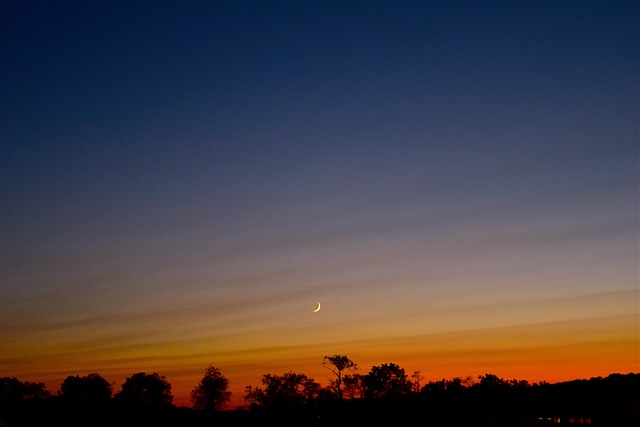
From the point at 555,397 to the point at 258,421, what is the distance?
21713mm

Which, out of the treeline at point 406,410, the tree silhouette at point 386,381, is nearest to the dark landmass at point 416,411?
the treeline at point 406,410

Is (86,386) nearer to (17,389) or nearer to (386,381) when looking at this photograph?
(17,389)

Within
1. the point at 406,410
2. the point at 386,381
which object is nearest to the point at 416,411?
the point at 406,410

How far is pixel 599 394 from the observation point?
31.4m

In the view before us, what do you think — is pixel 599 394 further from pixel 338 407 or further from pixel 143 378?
pixel 143 378

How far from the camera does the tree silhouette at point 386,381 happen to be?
9825 cm

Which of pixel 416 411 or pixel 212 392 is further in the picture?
pixel 212 392

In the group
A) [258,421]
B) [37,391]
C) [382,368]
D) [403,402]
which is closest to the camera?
[403,402]

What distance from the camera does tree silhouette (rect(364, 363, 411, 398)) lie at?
98.2m

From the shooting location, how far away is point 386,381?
326 feet

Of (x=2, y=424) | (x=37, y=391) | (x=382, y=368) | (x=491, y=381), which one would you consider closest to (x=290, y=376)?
(x=382, y=368)

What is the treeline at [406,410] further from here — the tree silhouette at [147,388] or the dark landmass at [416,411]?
the tree silhouette at [147,388]

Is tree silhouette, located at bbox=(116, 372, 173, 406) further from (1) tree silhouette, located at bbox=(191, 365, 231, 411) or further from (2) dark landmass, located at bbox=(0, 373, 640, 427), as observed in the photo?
(2) dark landmass, located at bbox=(0, 373, 640, 427)

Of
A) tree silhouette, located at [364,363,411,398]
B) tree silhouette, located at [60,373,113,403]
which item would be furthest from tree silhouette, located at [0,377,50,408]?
tree silhouette, located at [364,363,411,398]
